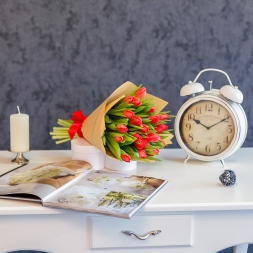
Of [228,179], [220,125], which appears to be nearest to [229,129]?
[220,125]

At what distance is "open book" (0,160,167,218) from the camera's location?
1.00 m

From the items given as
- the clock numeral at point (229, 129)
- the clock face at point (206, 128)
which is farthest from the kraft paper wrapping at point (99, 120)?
the clock numeral at point (229, 129)

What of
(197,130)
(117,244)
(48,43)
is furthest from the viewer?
(48,43)

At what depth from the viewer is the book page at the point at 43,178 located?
1042mm

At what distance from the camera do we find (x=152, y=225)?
3.49 feet

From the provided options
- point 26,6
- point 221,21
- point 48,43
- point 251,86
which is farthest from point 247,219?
point 26,6

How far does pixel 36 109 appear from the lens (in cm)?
151

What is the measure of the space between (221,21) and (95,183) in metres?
0.74

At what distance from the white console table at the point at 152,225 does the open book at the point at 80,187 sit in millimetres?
27

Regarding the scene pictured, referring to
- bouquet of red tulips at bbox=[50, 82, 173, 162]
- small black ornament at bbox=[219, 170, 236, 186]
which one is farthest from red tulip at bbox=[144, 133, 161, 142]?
small black ornament at bbox=[219, 170, 236, 186]

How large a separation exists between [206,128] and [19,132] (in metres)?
0.56

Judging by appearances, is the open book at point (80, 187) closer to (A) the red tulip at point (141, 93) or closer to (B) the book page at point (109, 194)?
(B) the book page at point (109, 194)

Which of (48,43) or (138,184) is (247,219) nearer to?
(138,184)

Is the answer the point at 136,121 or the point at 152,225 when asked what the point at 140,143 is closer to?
the point at 136,121
